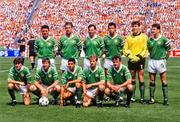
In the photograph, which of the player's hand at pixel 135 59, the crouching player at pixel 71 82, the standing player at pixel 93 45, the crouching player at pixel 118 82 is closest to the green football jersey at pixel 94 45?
the standing player at pixel 93 45

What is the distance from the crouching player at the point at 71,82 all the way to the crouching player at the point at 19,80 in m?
0.99

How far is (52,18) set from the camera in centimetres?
5341

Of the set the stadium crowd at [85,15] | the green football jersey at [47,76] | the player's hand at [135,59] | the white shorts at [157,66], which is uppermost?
the stadium crowd at [85,15]

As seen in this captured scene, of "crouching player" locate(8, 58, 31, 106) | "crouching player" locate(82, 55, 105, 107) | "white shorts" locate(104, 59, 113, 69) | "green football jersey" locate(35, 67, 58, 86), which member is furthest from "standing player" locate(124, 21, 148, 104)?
"crouching player" locate(8, 58, 31, 106)

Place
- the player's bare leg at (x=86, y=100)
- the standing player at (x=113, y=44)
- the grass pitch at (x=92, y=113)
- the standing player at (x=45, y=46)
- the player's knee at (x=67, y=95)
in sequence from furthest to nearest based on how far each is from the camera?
the standing player at (x=45, y=46) → the standing player at (x=113, y=44) → the player's knee at (x=67, y=95) → the player's bare leg at (x=86, y=100) → the grass pitch at (x=92, y=113)

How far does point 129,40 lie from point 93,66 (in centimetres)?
145

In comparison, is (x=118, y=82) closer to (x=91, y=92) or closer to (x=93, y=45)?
(x=91, y=92)

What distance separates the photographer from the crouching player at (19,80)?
521 inches

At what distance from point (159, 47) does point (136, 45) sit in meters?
0.63

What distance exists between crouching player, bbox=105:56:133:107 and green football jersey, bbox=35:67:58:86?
1.48 m

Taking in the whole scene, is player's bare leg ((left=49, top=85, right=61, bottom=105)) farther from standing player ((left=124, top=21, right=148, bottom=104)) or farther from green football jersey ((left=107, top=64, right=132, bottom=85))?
standing player ((left=124, top=21, right=148, bottom=104))

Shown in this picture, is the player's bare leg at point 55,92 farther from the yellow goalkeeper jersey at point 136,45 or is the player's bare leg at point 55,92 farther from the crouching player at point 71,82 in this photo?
the yellow goalkeeper jersey at point 136,45

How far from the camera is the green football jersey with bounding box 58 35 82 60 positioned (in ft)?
48.2

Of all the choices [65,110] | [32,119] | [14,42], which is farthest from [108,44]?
[14,42]
